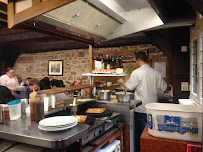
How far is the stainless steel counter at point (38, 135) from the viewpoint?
136cm

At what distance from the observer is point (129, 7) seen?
9.09 ft

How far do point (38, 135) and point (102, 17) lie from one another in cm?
171

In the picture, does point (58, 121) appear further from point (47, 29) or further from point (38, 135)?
point (47, 29)

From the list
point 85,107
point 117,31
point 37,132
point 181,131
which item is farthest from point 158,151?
point 117,31

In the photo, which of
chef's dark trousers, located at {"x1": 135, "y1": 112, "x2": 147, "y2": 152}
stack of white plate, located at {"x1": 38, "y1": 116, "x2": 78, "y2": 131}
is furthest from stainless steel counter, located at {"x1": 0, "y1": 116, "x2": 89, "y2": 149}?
chef's dark trousers, located at {"x1": 135, "y1": 112, "x2": 147, "y2": 152}

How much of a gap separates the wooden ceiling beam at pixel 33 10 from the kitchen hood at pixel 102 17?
7 centimetres

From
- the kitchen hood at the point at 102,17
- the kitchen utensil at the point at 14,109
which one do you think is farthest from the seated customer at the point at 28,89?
the kitchen utensil at the point at 14,109

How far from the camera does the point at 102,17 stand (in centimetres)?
246

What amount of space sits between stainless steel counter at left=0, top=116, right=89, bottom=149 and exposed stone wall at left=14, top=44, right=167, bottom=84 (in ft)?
15.0

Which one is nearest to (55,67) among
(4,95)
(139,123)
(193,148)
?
(4,95)

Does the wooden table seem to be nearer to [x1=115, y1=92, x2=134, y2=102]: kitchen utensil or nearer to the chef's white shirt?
[x1=115, y1=92, x2=134, y2=102]: kitchen utensil

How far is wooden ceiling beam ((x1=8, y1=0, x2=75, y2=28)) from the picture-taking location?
4.93ft

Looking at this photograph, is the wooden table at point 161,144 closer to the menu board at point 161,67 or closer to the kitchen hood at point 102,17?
the kitchen hood at point 102,17

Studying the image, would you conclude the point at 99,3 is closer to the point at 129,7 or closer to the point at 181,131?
the point at 129,7
